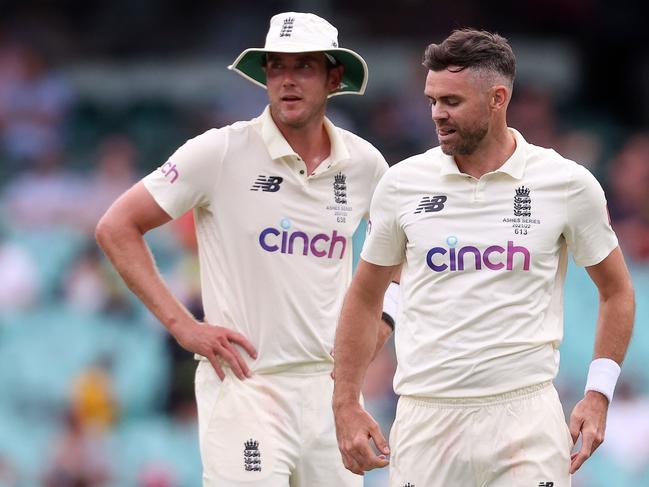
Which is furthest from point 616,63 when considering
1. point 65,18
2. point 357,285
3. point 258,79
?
point 357,285

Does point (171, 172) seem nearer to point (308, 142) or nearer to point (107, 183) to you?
point (308, 142)

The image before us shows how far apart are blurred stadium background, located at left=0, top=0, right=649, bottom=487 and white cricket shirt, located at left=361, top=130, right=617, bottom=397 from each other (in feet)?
13.3

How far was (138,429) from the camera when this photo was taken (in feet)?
Result: 30.2

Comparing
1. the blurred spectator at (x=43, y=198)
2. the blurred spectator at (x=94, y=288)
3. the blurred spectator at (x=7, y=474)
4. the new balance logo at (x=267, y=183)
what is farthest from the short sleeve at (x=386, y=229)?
the blurred spectator at (x=43, y=198)

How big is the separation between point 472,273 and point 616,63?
9.96m

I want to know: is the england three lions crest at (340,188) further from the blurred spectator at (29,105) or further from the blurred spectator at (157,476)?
the blurred spectator at (29,105)

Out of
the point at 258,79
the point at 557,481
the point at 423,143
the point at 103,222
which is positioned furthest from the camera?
the point at 423,143

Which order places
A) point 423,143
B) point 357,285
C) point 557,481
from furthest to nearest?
point 423,143, point 357,285, point 557,481

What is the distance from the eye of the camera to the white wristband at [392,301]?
18.6 ft

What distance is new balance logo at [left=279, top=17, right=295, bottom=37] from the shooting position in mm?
5520

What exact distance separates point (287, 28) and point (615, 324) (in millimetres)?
1708

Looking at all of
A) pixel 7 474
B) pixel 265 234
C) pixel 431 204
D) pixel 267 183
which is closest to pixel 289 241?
pixel 265 234

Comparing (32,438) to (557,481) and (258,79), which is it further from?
(557,481)

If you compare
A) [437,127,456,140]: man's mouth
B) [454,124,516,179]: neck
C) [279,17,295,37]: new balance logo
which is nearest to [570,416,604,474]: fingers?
[454,124,516,179]: neck
